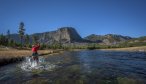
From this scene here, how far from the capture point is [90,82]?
2105 centimetres

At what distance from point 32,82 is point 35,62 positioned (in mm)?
16101

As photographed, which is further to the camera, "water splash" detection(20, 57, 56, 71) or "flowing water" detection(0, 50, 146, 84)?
"water splash" detection(20, 57, 56, 71)

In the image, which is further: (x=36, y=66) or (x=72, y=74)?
(x=36, y=66)

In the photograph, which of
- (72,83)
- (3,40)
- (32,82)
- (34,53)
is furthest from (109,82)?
(3,40)

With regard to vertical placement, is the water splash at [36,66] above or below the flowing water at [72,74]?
above

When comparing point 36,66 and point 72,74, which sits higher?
point 36,66

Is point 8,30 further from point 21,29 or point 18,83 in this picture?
point 18,83

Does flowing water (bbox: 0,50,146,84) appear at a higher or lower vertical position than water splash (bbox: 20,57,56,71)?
lower

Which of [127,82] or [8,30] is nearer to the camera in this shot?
[127,82]

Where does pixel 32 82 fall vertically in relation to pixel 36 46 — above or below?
below

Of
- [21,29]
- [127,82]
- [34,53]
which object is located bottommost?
[127,82]

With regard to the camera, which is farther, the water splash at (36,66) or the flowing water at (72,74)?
the water splash at (36,66)

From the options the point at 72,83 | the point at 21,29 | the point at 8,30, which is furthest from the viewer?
the point at 8,30

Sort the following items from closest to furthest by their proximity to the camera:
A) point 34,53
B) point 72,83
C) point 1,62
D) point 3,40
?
point 72,83
point 34,53
point 1,62
point 3,40
